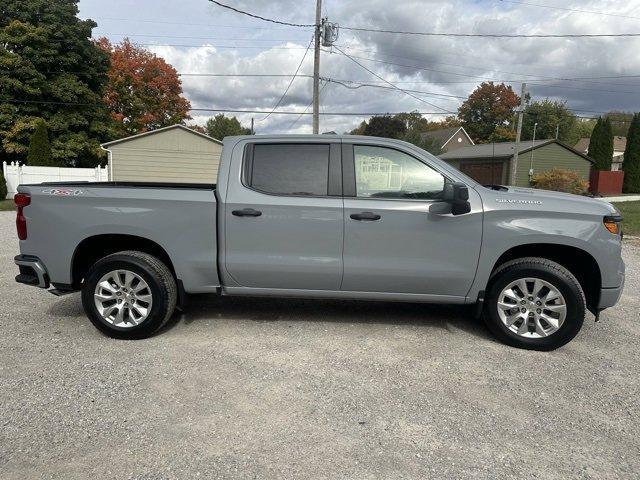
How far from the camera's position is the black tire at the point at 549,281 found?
4004mm

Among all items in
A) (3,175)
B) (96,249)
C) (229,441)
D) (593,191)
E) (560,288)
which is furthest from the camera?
(593,191)

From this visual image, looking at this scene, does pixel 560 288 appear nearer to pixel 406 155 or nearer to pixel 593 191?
pixel 406 155

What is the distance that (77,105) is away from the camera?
3009cm

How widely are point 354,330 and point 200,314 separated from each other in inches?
66.8

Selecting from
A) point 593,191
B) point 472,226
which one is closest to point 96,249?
point 472,226

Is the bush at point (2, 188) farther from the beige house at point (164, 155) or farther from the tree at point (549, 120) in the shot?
the tree at point (549, 120)

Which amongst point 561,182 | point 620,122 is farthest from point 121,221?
point 620,122

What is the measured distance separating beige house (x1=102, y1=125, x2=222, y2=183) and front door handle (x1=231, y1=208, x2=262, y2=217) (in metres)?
20.0

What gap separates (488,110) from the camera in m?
75.1

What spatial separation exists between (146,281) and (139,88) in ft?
152

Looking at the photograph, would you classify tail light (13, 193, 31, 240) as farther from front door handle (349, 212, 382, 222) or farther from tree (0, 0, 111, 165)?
tree (0, 0, 111, 165)

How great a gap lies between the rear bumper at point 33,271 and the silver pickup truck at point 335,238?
0.5 inches

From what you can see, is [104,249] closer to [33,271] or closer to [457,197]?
[33,271]

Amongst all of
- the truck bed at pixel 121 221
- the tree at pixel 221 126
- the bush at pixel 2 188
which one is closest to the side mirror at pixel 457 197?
the truck bed at pixel 121 221
